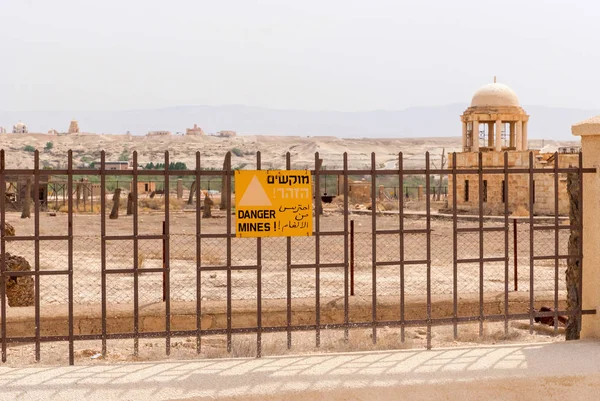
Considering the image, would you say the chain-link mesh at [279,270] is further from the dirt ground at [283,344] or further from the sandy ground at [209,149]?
the sandy ground at [209,149]

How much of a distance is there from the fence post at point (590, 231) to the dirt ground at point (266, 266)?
2.87 metres

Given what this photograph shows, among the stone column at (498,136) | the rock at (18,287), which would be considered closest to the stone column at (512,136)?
the stone column at (498,136)

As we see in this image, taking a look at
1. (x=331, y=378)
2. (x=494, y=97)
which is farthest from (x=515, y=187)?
(x=331, y=378)

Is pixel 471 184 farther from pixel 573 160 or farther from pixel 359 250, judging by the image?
pixel 359 250

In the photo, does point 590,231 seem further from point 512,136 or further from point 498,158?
point 512,136

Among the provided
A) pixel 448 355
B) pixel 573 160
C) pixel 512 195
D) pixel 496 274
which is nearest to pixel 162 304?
pixel 448 355

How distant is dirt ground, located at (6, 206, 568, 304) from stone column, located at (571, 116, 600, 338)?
289 centimetres

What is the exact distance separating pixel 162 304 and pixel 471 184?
109 ft

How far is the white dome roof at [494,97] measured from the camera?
41375 mm

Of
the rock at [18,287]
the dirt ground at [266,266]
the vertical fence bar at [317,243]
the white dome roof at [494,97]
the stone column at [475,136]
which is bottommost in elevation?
the dirt ground at [266,266]

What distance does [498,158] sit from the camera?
38.1 m

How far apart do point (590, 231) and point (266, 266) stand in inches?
450

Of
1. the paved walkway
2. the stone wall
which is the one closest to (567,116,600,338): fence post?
the paved walkway

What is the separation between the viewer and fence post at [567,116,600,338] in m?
6.74
